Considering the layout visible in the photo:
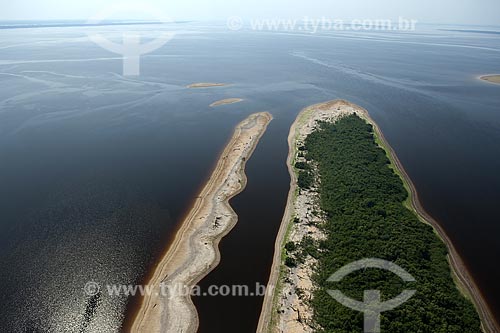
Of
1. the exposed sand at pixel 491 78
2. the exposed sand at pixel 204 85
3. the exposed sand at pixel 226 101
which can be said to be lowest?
the exposed sand at pixel 226 101

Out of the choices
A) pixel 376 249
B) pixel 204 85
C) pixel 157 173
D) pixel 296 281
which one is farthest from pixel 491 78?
pixel 296 281

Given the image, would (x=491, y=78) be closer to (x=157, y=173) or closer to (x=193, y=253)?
(x=157, y=173)

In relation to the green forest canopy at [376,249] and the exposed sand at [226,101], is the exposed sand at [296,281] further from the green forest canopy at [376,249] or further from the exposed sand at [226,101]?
the exposed sand at [226,101]

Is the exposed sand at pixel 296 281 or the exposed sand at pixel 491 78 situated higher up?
the exposed sand at pixel 491 78

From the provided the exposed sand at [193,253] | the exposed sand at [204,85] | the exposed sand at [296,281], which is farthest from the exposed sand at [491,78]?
the exposed sand at [193,253]

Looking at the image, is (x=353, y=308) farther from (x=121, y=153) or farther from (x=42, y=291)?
(x=121, y=153)

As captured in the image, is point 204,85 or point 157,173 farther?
point 204,85

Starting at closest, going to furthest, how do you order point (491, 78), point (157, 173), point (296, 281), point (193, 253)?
1. point (296, 281)
2. point (193, 253)
3. point (157, 173)
4. point (491, 78)

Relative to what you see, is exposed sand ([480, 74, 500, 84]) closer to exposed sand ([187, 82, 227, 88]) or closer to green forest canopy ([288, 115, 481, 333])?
green forest canopy ([288, 115, 481, 333])
